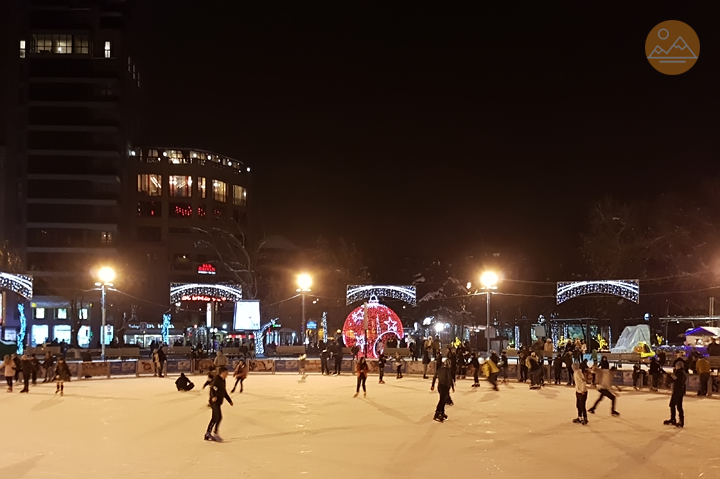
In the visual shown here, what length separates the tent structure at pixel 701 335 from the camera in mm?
37438

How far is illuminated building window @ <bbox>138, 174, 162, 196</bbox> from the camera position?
76.9 m

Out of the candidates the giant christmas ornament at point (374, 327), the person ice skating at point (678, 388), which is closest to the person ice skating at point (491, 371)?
the person ice skating at point (678, 388)

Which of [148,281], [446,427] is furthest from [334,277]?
[446,427]

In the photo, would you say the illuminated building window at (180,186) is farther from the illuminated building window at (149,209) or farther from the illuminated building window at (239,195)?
the illuminated building window at (239,195)

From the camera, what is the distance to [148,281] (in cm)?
7250

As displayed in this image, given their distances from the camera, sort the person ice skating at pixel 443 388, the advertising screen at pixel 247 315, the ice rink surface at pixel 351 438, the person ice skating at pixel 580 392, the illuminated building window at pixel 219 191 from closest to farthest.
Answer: the ice rink surface at pixel 351 438 < the person ice skating at pixel 580 392 < the person ice skating at pixel 443 388 < the advertising screen at pixel 247 315 < the illuminated building window at pixel 219 191

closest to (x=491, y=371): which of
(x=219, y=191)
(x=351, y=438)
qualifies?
(x=351, y=438)

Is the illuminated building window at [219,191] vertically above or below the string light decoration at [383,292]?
above

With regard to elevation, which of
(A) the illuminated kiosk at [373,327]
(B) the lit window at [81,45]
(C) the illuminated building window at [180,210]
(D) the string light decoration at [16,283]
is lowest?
(A) the illuminated kiosk at [373,327]

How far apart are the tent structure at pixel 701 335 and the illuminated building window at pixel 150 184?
54474mm

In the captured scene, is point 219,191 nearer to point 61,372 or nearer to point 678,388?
point 61,372

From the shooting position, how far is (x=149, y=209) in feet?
251

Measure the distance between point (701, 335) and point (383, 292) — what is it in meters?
16.3

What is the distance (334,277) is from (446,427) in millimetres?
43125
